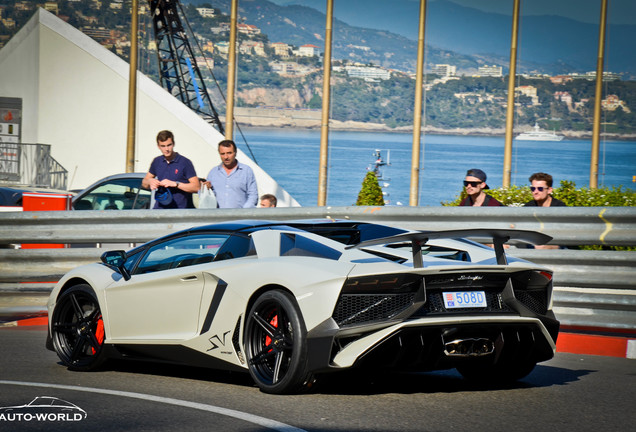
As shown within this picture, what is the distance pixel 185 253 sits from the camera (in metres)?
7.50

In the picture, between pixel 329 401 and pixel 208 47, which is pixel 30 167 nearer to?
pixel 208 47

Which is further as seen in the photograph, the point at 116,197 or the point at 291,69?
the point at 291,69

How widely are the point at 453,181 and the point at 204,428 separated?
217 feet

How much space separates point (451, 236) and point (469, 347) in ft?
2.32

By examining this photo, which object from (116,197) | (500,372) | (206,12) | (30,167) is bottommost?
(500,372)

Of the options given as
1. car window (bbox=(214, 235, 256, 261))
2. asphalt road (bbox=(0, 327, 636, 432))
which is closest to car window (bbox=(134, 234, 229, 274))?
car window (bbox=(214, 235, 256, 261))

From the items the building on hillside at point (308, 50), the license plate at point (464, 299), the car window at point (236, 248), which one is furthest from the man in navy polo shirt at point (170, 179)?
the building on hillside at point (308, 50)

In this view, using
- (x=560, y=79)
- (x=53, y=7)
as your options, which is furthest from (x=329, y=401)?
(x=560, y=79)

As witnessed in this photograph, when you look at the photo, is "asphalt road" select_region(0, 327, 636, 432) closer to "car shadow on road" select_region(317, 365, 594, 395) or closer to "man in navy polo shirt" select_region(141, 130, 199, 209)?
"car shadow on road" select_region(317, 365, 594, 395)

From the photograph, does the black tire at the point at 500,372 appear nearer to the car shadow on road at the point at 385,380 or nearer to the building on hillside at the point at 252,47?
the car shadow on road at the point at 385,380

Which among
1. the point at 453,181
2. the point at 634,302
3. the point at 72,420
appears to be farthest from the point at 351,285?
the point at 453,181

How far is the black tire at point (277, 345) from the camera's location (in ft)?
20.2

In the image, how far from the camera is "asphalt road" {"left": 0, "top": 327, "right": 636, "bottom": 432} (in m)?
5.51

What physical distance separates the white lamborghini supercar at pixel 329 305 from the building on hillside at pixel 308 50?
36042mm
